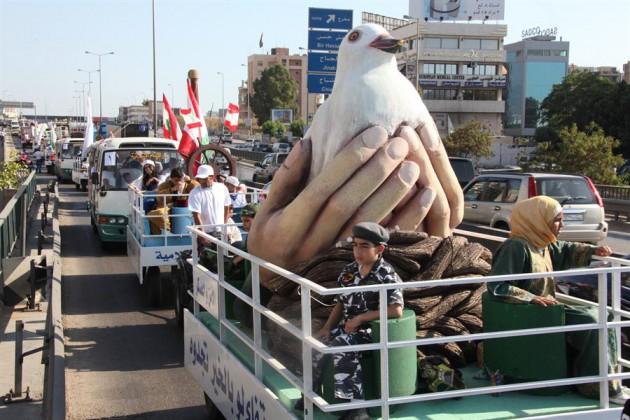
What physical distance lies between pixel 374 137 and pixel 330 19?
46.4 ft

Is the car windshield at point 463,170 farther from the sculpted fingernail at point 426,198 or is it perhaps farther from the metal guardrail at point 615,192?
the sculpted fingernail at point 426,198

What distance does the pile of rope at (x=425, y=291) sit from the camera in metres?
4.90

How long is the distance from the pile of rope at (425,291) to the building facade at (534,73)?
101 m

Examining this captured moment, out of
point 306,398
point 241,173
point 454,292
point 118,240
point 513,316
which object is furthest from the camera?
point 241,173

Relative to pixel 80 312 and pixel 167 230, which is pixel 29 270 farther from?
pixel 167 230

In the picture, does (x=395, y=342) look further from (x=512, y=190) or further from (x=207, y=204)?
(x=512, y=190)

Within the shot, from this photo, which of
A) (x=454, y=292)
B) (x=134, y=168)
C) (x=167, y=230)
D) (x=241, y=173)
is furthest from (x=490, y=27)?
(x=454, y=292)

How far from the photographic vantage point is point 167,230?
11406 millimetres

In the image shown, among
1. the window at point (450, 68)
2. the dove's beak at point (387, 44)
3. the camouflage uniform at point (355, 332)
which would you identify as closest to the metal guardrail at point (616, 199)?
the dove's beak at point (387, 44)

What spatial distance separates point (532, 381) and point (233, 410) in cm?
207

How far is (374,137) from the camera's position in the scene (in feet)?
17.8

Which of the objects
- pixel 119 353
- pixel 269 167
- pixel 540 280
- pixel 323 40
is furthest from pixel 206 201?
pixel 269 167

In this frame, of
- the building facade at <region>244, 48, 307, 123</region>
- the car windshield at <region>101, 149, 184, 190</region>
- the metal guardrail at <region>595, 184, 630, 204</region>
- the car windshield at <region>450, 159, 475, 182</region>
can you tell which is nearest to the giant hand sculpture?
the car windshield at <region>101, 149, 184, 190</region>

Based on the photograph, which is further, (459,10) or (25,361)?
(459,10)
